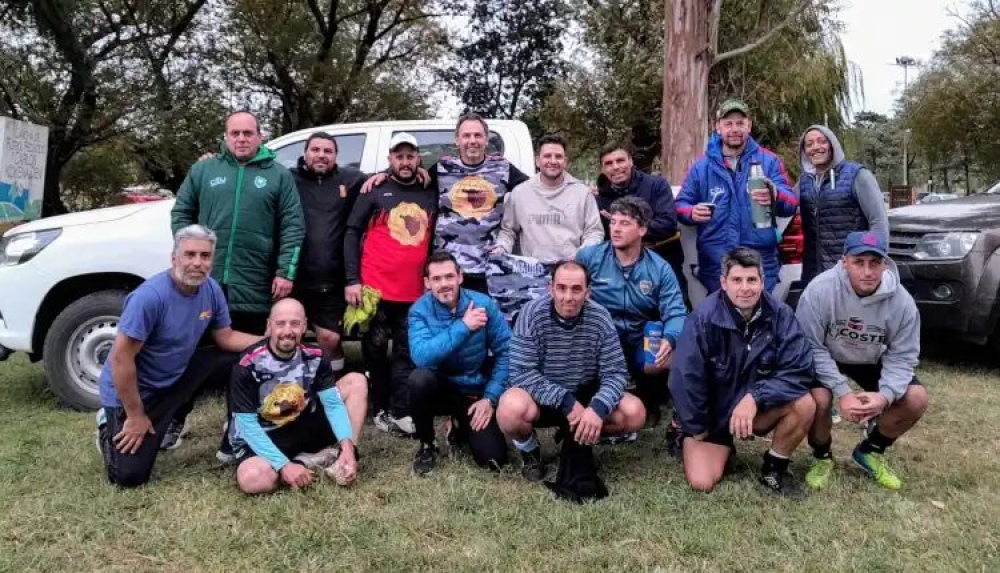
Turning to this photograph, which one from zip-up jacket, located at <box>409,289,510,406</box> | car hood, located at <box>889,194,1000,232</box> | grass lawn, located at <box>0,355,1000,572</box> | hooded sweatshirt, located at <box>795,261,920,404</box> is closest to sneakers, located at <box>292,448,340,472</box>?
grass lawn, located at <box>0,355,1000,572</box>

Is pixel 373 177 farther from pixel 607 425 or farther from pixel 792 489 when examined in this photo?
pixel 792 489

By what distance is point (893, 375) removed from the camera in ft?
11.3

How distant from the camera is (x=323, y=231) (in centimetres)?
434

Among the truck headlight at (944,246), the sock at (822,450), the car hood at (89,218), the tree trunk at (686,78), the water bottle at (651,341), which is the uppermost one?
the tree trunk at (686,78)

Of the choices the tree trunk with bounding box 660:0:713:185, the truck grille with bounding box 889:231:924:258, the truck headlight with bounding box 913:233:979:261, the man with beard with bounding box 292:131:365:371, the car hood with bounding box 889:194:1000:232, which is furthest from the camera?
the tree trunk with bounding box 660:0:713:185

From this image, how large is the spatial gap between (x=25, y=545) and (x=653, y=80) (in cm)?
1226

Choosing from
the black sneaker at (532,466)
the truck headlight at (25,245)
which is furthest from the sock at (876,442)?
the truck headlight at (25,245)

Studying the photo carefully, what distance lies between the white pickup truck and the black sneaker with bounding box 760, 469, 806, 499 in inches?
52.6

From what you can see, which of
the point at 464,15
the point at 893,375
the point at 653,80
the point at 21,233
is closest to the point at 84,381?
the point at 21,233

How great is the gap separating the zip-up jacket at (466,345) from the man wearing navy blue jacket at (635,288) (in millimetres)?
564

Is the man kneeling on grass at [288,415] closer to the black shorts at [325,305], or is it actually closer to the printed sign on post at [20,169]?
the black shorts at [325,305]

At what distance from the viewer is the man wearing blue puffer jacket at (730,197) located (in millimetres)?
4117

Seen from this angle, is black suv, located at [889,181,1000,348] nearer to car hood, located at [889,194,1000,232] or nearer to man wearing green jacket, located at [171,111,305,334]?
car hood, located at [889,194,1000,232]

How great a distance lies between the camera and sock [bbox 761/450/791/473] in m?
3.38
